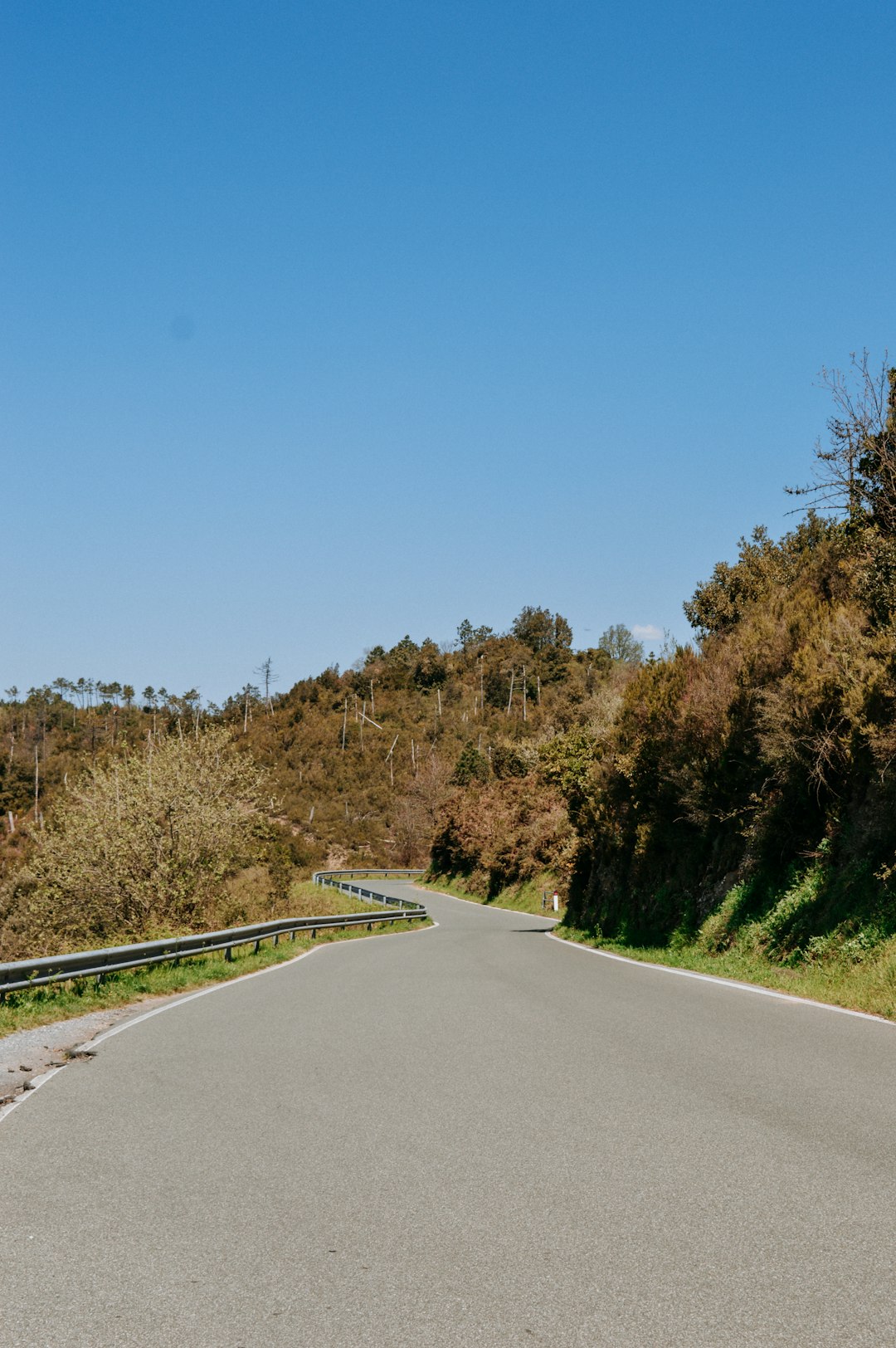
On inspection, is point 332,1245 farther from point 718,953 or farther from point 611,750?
point 611,750

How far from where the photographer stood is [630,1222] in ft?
15.1

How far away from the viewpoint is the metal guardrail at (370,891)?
4150cm

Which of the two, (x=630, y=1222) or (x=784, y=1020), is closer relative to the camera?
(x=630, y=1222)

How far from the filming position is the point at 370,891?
50656 mm

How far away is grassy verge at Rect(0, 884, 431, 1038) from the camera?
11.9 meters

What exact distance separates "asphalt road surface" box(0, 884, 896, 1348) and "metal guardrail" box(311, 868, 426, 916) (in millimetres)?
30613

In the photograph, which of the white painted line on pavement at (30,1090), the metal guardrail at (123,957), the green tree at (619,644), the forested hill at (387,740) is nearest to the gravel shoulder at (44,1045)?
the white painted line on pavement at (30,1090)

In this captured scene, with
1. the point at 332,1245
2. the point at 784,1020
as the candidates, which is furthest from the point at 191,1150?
the point at 784,1020

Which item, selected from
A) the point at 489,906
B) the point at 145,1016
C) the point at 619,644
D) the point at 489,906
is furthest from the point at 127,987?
the point at 619,644

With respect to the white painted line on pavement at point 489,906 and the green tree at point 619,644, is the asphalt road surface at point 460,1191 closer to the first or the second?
the white painted line on pavement at point 489,906

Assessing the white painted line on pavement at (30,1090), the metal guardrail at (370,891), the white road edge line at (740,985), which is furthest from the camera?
the metal guardrail at (370,891)

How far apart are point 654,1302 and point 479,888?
58.9m

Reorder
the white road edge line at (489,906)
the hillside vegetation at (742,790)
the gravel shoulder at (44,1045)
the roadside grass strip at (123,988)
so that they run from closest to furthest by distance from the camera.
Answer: the gravel shoulder at (44,1045), the roadside grass strip at (123,988), the hillside vegetation at (742,790), the white road edge line at (489,906)

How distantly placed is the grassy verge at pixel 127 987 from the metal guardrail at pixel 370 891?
54.3 ft
